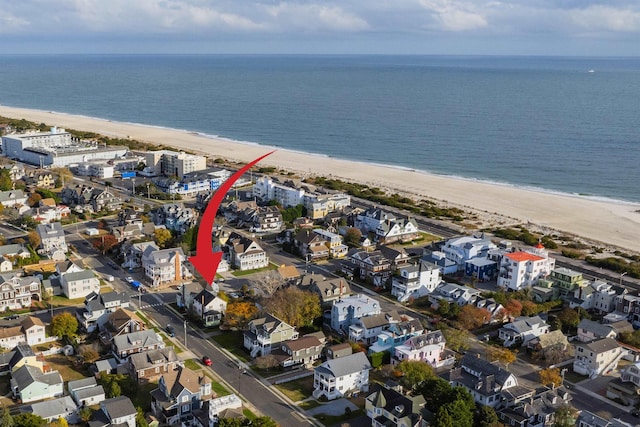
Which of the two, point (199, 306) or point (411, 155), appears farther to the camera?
point (411, 155)

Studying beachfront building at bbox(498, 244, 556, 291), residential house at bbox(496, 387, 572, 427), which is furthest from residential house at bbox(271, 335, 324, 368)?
beachfront building at bbox(498, 244, 556, 291)

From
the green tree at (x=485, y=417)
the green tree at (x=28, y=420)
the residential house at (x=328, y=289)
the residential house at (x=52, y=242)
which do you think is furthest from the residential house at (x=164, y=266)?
the green tree at (x=485, y=417)

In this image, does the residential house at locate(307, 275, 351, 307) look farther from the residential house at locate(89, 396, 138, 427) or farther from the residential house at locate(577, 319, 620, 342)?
the residential house at locate(89, 396, 138, 427)

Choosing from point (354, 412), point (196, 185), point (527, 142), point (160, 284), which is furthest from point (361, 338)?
point (527, 142)

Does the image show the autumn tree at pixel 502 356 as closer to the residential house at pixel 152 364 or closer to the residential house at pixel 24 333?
the residential house at pixel 152 364

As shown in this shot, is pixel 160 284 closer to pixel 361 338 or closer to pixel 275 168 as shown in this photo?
pixel 361 338

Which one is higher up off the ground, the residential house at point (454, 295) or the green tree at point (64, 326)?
the residential house at point (454, 295)

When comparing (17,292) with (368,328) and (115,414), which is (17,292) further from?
(368,328)
